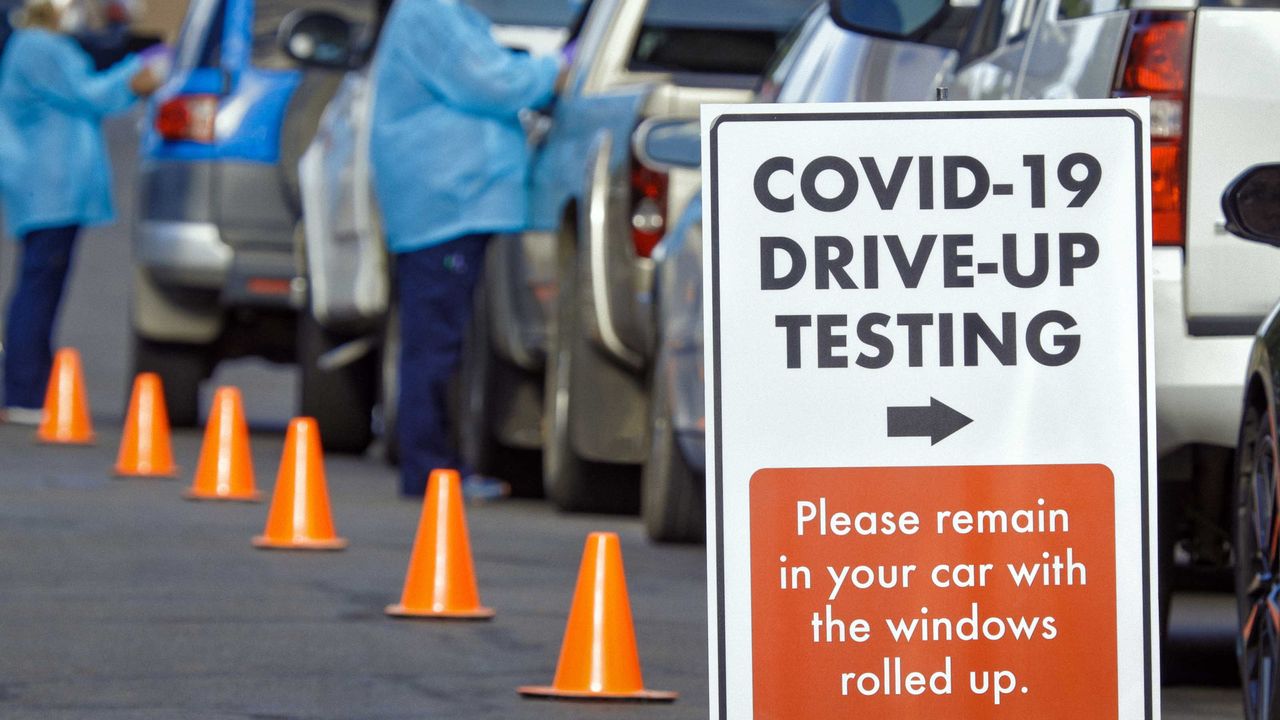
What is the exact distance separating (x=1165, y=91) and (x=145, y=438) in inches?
275

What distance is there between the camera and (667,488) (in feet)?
31.9

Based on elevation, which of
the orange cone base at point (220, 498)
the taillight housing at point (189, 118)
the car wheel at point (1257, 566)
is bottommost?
the orange cone base at point (220, 498)

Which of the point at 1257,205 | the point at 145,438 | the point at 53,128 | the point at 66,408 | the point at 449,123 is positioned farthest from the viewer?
the point at 53,128

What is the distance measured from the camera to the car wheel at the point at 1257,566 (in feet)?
17.1

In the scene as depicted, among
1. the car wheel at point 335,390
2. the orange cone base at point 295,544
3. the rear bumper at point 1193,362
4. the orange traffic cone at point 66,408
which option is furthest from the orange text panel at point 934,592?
the orange traffic cone at point 66,408

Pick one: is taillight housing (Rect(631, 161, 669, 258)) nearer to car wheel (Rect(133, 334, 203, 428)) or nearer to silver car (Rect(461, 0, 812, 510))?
silver car (Rect(461, 0, 812, 510))

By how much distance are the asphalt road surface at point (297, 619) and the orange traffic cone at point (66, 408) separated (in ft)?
6.67

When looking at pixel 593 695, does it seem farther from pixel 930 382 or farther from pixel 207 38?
pixel 207 38

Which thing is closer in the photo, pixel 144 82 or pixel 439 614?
pixel 439 614

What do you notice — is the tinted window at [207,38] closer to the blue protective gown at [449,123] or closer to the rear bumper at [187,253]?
the rear bumper at [187,253]

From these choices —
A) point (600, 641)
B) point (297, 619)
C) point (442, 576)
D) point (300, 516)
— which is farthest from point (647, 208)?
point (600, 641)

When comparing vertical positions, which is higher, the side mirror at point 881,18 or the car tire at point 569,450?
the side mirror at point 881,18

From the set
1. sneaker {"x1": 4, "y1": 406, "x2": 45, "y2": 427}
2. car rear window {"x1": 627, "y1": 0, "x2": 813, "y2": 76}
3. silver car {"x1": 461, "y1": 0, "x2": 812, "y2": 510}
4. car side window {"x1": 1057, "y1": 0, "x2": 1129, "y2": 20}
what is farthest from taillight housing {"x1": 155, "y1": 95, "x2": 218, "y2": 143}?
car side window {"x1": 1057, "y1": 0, "x2": 1129, "y2": 20}

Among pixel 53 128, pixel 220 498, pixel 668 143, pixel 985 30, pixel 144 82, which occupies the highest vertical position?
pixel 985 30
